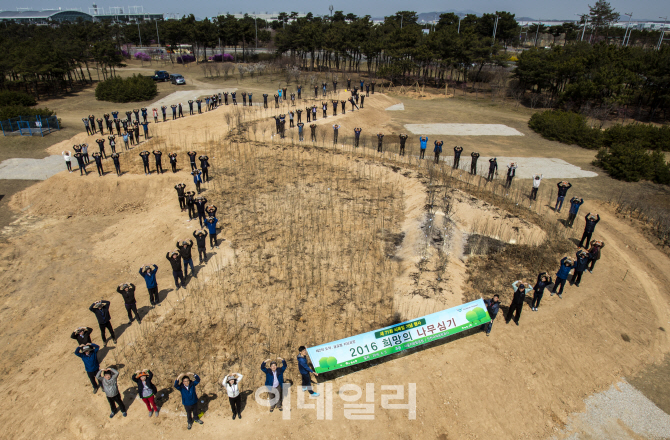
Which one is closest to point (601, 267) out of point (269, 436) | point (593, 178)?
point (593, 178)

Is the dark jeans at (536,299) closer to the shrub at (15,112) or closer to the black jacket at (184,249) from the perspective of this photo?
the black jacket at (184,249)

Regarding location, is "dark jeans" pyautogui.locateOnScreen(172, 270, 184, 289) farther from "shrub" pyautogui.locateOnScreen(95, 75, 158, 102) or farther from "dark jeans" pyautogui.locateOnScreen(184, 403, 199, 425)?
"shrub" pyautogui.locateOnScreen(95, 75, 158, 102)

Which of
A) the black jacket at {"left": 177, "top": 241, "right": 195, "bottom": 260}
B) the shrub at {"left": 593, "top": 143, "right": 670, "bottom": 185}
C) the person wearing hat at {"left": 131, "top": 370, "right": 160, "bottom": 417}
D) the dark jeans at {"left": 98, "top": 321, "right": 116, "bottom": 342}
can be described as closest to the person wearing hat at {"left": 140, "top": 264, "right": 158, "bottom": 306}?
the black jacket at {"left": 177, "top": 241, "right": 195, "bottom": 260}

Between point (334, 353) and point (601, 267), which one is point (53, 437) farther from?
point (601, 267)

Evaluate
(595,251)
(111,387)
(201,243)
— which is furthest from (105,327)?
(595,251)

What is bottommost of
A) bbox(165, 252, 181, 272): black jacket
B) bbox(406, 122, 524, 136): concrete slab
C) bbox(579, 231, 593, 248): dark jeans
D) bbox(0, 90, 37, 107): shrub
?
bbox(579, 231, 593, 248): dark jeans

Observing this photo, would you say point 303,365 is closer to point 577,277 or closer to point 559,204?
point 577,277
